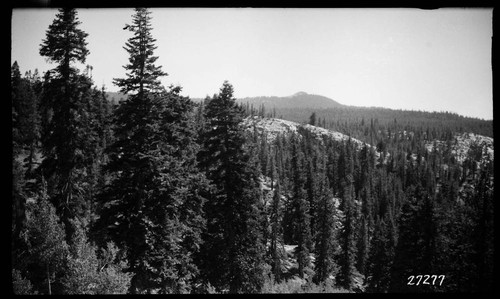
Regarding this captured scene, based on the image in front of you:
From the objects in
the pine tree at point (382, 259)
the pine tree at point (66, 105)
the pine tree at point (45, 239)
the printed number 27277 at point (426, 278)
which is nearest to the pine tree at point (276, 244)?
the pine tree at point (382, 259)

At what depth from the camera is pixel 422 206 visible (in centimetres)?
2641

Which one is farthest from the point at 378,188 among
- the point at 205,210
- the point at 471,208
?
the point at 205,210

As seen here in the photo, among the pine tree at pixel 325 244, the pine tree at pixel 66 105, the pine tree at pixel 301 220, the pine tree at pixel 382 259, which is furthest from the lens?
the pine tree at pixel 301 220

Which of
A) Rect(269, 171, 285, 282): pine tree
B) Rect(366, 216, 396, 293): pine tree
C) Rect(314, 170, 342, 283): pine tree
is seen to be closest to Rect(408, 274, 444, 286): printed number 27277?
Rect(366, 216, 396, 293): pine tree

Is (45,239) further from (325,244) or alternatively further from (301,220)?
(325,244)

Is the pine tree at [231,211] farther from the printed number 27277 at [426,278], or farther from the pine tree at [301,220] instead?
the pine tree at [301,220]

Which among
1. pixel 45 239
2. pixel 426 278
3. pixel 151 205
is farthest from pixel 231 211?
pixel 45 239

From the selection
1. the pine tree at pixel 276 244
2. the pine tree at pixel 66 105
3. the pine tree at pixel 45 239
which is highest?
the pine tree at pixel 66 105

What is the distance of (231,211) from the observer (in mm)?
18422

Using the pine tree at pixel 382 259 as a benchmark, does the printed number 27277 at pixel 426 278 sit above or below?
above

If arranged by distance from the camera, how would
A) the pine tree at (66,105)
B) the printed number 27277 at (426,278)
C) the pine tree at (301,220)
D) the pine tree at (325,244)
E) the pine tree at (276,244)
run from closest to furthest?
1. the printed number 27277 at (426,278)
2. the pine tree at (66,105)
3. the pine tree at (325,244)
4. the pine tree at (276,244)
5. the pine tree at (301,220)

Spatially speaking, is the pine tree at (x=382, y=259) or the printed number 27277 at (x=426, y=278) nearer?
the printed number 27277 at (x=426, y=278)

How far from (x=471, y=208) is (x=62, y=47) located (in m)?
28.5

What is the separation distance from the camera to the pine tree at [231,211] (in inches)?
726
